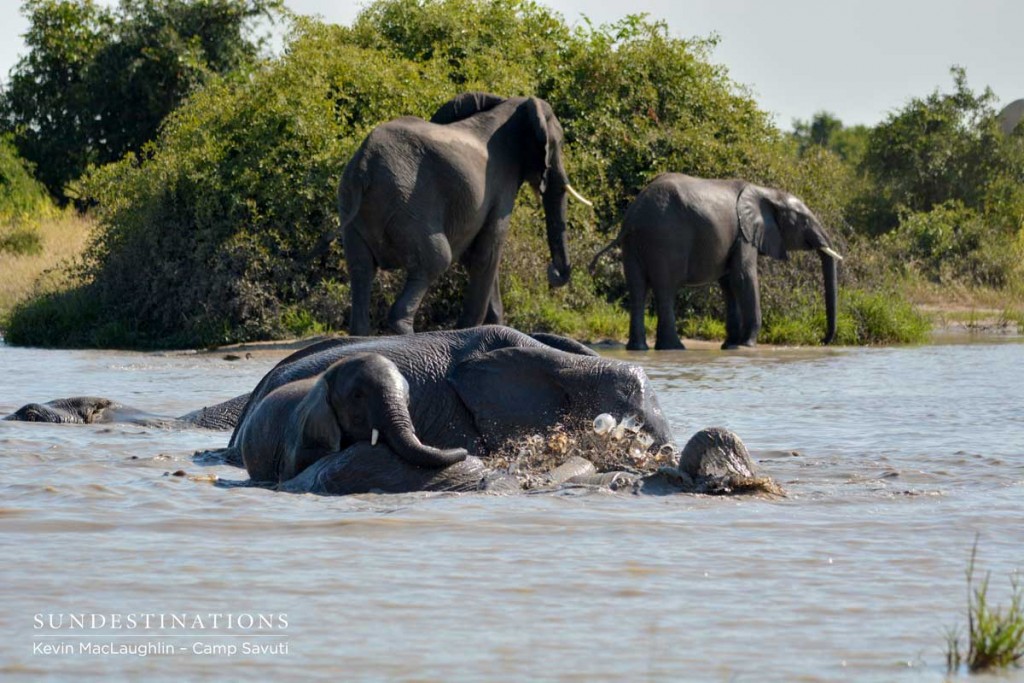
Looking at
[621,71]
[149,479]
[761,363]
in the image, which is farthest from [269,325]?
[149,479]

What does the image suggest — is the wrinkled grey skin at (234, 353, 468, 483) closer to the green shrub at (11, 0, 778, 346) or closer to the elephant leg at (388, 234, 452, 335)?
the elephant leg at (388, 234, 452, 335)

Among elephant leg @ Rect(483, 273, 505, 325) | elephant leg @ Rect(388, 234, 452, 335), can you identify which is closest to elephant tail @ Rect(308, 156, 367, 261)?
elephant leg @ Rect(388, 234, 452, 335)

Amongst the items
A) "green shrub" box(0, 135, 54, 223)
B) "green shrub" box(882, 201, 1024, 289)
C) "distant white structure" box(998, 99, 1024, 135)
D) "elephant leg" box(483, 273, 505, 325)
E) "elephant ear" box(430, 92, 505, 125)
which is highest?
"distant white structure" box(998, 99, 1024, 135)

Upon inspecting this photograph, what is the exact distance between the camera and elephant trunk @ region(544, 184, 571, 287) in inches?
521

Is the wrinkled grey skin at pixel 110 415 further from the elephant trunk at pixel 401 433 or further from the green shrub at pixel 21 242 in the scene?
the green shrub at pixel 21 242

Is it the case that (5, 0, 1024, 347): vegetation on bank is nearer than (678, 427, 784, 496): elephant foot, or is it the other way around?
(678, 427, 784, 496): elephant foot

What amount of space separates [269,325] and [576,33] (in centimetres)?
730

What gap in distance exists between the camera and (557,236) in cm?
1355

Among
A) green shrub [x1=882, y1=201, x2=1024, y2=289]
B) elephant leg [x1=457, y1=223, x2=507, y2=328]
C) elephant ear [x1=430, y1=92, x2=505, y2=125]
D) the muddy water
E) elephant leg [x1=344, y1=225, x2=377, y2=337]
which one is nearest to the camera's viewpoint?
the muddy water

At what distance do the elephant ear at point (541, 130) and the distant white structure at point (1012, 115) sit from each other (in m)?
17.9

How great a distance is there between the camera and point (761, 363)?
44.5ft

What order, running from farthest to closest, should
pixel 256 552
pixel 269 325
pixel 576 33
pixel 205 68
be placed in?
pixel 205 68 → pixel 576 33 → pixel 269 325 → pixel 256 552

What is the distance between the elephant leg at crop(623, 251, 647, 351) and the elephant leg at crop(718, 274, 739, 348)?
0.81 metres

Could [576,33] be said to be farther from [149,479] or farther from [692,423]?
[149,479]
